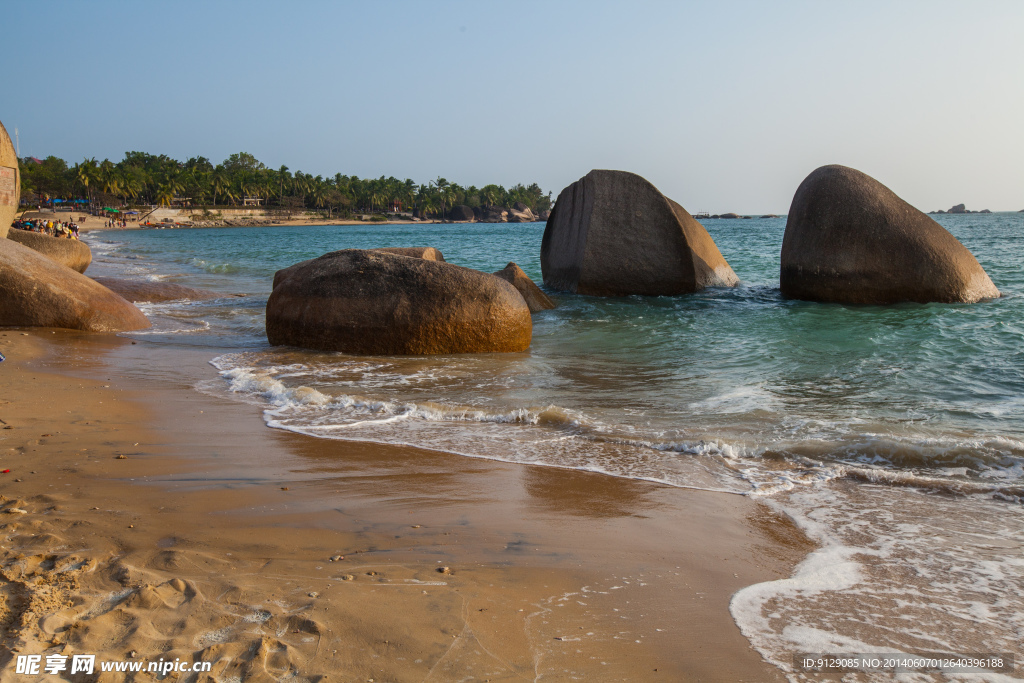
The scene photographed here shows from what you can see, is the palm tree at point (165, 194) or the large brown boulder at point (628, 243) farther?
the palm tree at point (165, 194)

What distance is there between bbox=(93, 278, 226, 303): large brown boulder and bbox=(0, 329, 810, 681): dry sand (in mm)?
8211

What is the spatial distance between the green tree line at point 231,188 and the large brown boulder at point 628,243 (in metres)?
72.5

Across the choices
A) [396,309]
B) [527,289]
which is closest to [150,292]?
[527,289]

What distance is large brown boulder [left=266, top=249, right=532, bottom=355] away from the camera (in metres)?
7.14

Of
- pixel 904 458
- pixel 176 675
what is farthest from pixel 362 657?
pixel 904 458

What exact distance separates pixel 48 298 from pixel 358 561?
7040 millimetres

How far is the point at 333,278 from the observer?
7316mm

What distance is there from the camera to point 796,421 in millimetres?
4777

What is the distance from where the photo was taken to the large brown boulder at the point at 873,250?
33.0 feet

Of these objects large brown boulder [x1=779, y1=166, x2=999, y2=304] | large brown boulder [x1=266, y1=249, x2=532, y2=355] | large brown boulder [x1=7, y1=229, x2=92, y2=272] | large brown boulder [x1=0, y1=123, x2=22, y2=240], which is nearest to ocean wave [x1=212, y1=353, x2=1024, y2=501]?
large brown boulder [x1=266, y1=249, x2=532, y2=355]

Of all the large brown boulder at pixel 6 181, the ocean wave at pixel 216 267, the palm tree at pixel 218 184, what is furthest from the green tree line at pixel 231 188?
the large brown boulder at pixel 6 181

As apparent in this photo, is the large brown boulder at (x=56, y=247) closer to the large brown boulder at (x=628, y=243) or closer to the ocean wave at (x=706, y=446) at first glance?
the large brown boulder at (x=628, y=243)

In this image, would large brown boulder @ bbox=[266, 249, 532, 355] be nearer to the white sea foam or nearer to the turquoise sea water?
the turquoise sea water

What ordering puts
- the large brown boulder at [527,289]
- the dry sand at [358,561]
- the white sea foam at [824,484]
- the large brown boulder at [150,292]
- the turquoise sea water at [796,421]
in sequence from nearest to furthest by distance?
the dry sand at [358,561], the white sea foam at [824,484], the turquoise sea water at [796,421], the large brown boulder at [527,289], the large brown boulder at [150,292]
